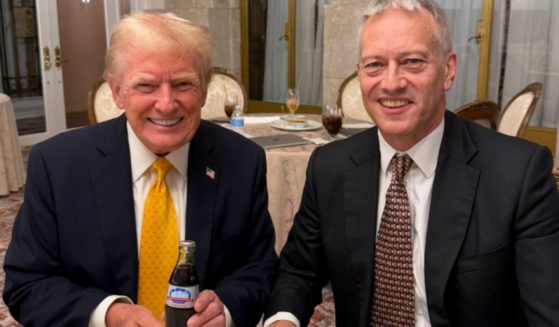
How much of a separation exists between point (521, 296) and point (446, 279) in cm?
16

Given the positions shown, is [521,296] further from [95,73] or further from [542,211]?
[95,73]

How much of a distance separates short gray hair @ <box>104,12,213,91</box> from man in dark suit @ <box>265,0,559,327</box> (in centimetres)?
37

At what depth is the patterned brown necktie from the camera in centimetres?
136

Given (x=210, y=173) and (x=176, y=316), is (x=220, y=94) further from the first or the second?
(x=176, y=316)

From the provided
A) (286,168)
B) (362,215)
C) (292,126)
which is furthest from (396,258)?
(292,126)

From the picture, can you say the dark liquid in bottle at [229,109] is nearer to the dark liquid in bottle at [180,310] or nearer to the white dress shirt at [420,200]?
the white dress shirt at [420,200]

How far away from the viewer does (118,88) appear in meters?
1.35

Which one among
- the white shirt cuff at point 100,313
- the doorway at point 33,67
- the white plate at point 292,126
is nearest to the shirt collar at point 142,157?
the white shirt cuff at point 100,313

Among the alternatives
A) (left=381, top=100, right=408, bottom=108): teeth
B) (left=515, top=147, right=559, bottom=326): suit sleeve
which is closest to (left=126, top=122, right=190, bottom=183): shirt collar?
(left=381, top=100, right=408, bottom=108): teeth

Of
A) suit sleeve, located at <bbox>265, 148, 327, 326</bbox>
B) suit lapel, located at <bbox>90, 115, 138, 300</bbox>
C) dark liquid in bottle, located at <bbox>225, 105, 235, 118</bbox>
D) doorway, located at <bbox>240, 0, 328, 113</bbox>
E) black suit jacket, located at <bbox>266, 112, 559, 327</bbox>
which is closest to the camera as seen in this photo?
black suit jacket, located at <bbox>266, 112, 559, 327</bbox>

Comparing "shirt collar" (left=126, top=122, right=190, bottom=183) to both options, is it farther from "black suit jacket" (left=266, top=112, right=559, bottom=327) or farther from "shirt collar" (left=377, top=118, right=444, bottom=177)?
"shirt collar" (left=377, top=118, right=444, bottom=177)

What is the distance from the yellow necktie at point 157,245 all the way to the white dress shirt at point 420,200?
268 millimetres

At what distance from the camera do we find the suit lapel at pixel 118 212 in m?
1.37

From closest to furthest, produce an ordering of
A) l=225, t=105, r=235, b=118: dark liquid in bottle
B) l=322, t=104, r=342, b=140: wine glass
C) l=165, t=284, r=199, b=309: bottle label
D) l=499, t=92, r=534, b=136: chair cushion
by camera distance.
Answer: l=165, t=284, r=199, b=309: bottle label
l=322, t=104, r=342, b=140: wine glass
l=499, t=92, r=534, b=136: chair cushion
l=225, t=105, r=235, b=118: dark liquid in bottle
